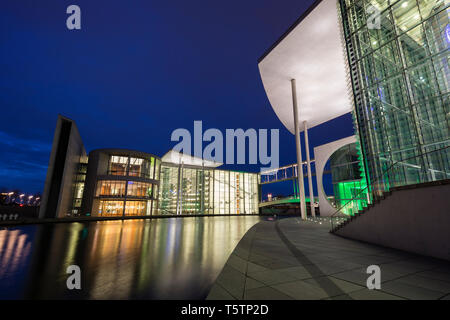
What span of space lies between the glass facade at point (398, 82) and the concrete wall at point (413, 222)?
292cm

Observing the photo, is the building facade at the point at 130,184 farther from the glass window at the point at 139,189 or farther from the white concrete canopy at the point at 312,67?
the white concrete canopy at the point at 312,67

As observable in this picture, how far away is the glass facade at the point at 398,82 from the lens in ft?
33.8

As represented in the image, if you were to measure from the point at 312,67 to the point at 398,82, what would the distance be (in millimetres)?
11536

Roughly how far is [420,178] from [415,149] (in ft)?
9.41

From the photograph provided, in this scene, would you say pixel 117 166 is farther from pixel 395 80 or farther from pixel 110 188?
pixel 395 80

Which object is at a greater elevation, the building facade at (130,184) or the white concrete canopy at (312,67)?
the white concrete canopy at (312,67)

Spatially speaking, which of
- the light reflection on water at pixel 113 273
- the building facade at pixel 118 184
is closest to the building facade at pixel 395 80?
the light reflection on water at pixel 113 273

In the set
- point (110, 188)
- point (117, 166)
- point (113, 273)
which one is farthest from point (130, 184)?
point (113, 273)

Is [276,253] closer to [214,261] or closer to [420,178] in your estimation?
[214,261]

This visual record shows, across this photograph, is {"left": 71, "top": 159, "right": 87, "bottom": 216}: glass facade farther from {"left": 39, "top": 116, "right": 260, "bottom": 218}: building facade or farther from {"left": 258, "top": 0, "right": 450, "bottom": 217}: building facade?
{"left": 258, "top": 0, "right": 450, "bottom": 217}: building facade

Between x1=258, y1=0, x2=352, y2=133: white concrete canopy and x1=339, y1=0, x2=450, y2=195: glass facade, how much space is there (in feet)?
5.75

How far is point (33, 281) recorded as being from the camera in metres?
3.76

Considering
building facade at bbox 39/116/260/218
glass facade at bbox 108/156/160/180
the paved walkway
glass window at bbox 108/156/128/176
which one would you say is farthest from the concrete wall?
glass window at bbox 108/156/128/176

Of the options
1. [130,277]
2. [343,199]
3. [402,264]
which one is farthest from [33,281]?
[343,199]
